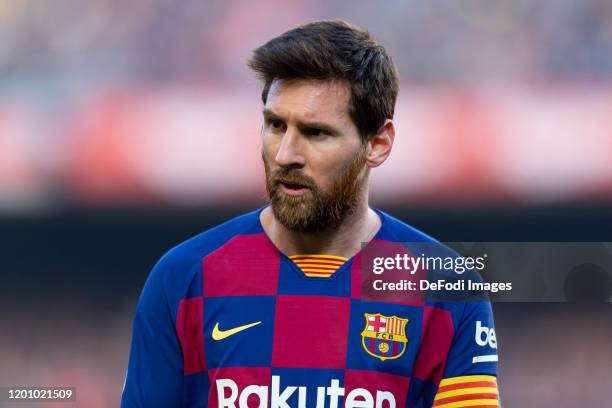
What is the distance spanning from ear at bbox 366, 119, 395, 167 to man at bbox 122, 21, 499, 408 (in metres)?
0.04

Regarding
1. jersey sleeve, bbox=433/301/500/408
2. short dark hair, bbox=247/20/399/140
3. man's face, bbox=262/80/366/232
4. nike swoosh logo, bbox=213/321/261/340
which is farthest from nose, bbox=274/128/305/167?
jersey sleeve, bbox=433/301/500/408

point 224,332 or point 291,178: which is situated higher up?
point 291,178

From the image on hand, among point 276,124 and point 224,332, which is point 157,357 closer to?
point 224,332

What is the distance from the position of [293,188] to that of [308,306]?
0.34 metres

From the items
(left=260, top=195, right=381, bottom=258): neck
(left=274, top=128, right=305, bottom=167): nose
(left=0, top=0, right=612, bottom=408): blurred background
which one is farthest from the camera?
(left=0, top=0, right=612, bottom=408): blurred background

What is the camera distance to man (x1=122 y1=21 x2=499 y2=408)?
2611 mm

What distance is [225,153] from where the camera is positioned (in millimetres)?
4758

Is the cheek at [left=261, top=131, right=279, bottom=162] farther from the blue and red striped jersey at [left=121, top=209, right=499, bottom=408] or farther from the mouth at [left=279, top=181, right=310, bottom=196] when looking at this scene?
the blue and red striped jersey at [left=121, top=209, right=499, bottom=408]

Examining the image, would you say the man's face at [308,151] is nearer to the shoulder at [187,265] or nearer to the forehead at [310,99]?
the forehead at [310,99]

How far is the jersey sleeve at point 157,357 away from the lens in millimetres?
2645

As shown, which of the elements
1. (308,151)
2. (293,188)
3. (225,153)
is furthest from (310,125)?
(225,153)

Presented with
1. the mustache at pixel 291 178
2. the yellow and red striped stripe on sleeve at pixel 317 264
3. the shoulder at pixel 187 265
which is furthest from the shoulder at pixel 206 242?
the mustache at pixel 291 178

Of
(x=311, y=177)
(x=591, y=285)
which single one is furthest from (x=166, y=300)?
(x=591, y=285)

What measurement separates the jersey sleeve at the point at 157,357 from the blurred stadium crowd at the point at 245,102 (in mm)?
2058
